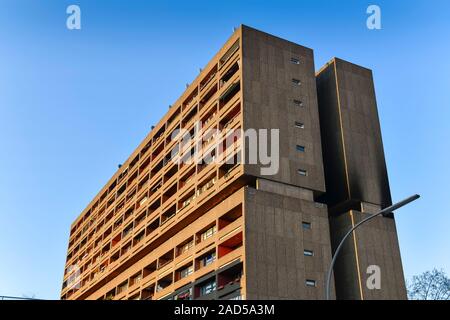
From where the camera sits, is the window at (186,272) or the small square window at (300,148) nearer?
the small square window at (300,148)

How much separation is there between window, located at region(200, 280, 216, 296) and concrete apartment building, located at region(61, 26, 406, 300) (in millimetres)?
172

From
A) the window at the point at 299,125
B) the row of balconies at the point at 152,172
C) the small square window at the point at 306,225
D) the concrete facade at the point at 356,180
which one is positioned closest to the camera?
the small square window at the point at 306,225

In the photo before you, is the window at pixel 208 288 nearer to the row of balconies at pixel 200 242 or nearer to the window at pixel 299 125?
the row of balconies at pixel 200 242

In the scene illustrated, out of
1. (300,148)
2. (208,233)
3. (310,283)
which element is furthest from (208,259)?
(300,148)

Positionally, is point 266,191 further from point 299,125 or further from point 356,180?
point 356,180

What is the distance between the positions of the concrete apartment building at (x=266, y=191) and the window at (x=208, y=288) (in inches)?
6.8

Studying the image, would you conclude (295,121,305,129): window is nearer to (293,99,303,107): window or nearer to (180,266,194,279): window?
(293,99,303,107): window

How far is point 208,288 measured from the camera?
145 ft

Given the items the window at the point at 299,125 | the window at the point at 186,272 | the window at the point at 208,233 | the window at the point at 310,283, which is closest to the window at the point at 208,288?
the window at the point at 186,272

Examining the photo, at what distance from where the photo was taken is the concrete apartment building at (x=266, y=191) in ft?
136

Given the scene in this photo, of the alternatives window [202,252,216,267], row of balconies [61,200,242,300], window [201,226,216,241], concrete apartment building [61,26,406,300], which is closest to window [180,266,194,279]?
concrete apartment building [61,26,406,300]

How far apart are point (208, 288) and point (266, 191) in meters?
9.54
